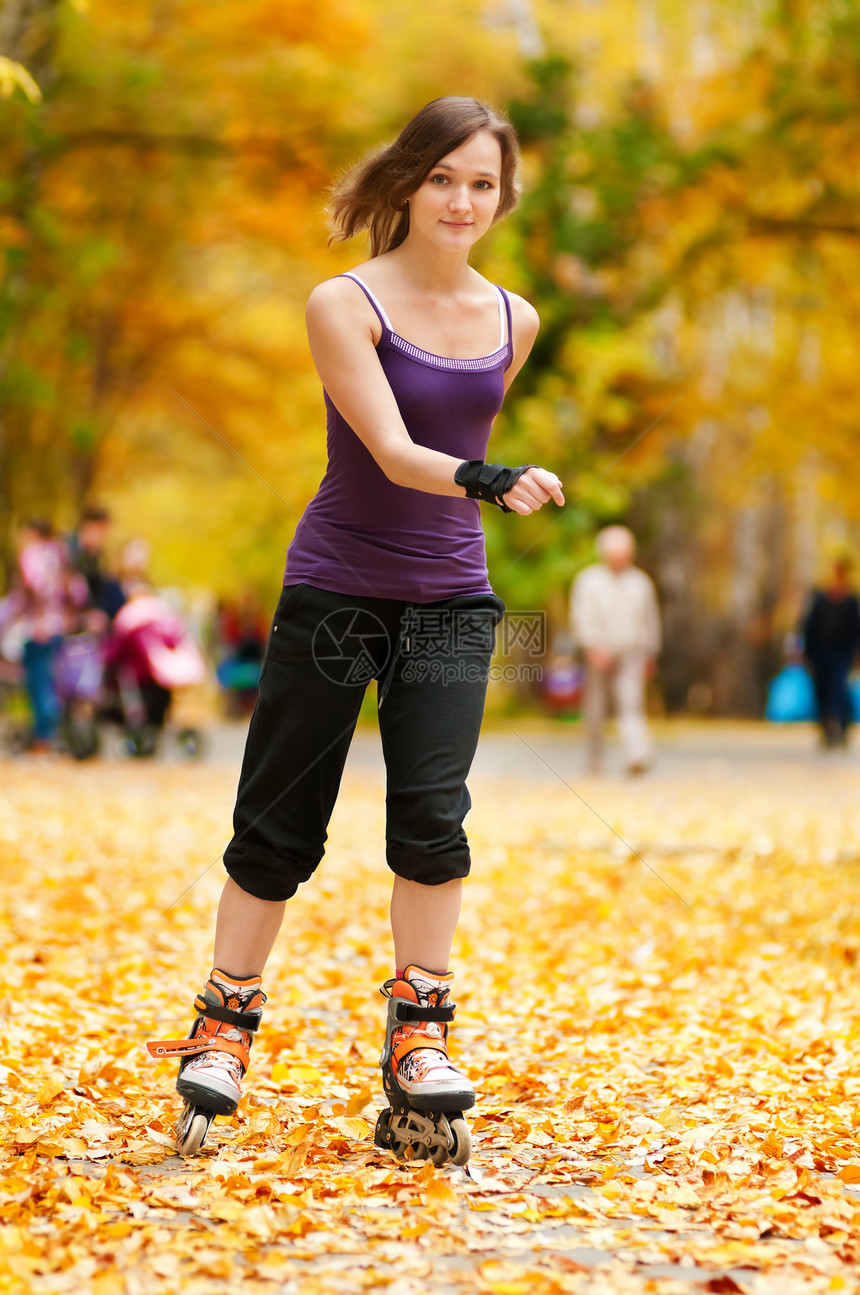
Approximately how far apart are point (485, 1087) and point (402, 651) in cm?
124

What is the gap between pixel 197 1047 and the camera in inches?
130

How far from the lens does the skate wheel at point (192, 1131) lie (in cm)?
324

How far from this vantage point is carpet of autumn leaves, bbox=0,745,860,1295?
2.73 meters

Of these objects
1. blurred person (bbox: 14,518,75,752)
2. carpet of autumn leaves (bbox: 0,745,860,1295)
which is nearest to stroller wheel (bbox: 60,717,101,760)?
blurred person (bbox: 14,518,75,752)

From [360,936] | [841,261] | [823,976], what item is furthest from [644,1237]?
[841,261]

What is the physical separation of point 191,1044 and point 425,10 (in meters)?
19.1

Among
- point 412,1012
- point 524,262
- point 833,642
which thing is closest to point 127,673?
point 833,642

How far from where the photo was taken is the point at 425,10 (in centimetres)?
2025

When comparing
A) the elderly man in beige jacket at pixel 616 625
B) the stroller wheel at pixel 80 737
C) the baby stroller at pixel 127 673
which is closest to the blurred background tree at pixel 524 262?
the baby stroller at pixel 127 673

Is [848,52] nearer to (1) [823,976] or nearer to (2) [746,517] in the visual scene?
(1) [823,976]

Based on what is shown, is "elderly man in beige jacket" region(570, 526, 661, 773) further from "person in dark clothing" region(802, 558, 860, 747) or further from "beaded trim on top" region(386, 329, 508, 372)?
"beaded trim on top" region(386, 329, 508, 372)

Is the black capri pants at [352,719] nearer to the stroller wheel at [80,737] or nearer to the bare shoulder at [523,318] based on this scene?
the bare shoulder at [523,318]

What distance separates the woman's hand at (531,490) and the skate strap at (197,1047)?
125 centimetres

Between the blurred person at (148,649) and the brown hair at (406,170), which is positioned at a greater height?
Result: the brown hair at (406,170)
